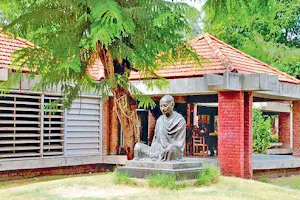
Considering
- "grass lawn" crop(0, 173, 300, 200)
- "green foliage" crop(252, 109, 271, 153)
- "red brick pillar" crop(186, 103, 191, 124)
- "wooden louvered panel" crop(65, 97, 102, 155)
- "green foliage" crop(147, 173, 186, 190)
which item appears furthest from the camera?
"green foliage" crop(252, 109, 271, 153)

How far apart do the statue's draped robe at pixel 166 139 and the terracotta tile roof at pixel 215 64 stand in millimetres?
3584

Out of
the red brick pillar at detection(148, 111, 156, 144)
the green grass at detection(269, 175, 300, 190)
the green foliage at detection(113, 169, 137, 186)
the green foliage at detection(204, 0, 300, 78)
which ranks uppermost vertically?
the green foliage at detection(204, 0, 300, 78)

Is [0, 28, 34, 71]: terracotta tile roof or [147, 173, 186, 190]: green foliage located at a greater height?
[0, 28, 34, 71]: terracotta tile roof

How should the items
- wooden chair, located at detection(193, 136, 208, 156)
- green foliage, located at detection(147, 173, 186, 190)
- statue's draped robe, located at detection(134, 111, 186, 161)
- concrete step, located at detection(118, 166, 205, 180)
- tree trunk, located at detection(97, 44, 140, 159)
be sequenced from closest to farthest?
green foliage, located at detection(147, 173, 186, 190), concrete step, located at detection(118, 166, 205, 180), statue's draped robe, located at detection(134, 111, 186, 161), tree trunk, located at detection(97, 44, 140, 159), wooden chair, located at detection(193, 136, 208, 156)

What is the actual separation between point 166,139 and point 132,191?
1481 mm

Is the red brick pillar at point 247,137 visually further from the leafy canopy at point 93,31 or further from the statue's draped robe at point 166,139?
the statue's draped robe at point 166,139

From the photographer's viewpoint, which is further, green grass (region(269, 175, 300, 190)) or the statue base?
green grass (region(269, 175, 300, 190))

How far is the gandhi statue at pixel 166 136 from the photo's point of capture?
32.6 feet

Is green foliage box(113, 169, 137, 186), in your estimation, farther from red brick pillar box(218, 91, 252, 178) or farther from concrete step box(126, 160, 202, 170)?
red brick pillar box(218, 91, 252, 178)

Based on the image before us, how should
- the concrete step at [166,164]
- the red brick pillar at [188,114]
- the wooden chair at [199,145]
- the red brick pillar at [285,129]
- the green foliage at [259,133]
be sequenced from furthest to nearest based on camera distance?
the red brick pillar at [285,129]
the green foliage at [259,133]
the red brick pillar at [188,114]
the wooden chair at [199,145]
the concrete step at [166,164]

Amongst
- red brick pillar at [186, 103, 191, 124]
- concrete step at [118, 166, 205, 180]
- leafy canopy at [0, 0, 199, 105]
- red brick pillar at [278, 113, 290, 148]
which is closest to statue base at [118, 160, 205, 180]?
concrete step at [118, 166, 205, 180]

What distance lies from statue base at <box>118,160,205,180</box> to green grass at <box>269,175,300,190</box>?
525 cm

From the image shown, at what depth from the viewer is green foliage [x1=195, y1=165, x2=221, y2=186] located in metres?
9.66

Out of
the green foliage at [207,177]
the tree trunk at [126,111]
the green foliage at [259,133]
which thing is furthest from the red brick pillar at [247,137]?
the green foliage at [259,133]
